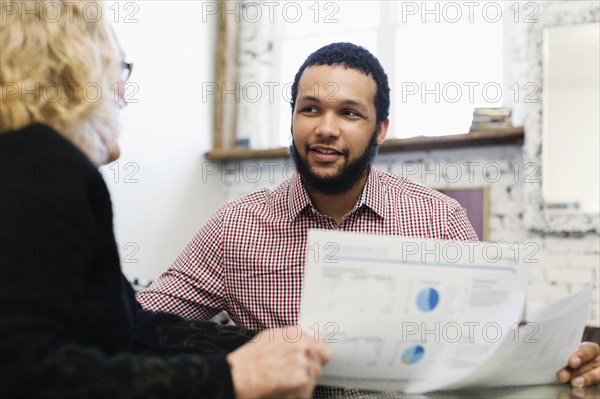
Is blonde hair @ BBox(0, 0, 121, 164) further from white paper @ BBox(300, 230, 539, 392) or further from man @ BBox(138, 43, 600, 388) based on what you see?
man @ BBox(138, 43, 600, 388)

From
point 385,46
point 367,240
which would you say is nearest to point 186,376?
point 367,240

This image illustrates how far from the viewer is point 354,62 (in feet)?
5.38

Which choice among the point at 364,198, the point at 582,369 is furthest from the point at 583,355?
the point at 364,198

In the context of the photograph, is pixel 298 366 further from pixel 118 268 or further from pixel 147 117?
pixel 147 117

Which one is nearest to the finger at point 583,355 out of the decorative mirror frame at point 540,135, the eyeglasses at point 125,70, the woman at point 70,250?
the woman at point 70,250

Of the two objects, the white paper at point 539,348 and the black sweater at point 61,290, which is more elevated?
the black sweater at point 61,290

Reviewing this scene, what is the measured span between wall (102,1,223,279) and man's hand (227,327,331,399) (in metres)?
2.39

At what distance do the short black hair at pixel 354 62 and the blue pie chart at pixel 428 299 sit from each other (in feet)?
3.25

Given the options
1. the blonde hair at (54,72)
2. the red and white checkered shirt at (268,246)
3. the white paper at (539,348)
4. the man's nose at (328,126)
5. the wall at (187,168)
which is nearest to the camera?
the blonde hair at (54,72)

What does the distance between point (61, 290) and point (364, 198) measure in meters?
1.04

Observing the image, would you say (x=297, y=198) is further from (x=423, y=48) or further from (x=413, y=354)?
(x=423, y=48)

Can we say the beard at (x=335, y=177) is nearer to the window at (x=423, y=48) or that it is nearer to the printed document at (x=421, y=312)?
the printed document at (x=421, y=312)

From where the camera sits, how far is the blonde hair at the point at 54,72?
70 centimetres

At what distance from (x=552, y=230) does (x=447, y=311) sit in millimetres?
2386
